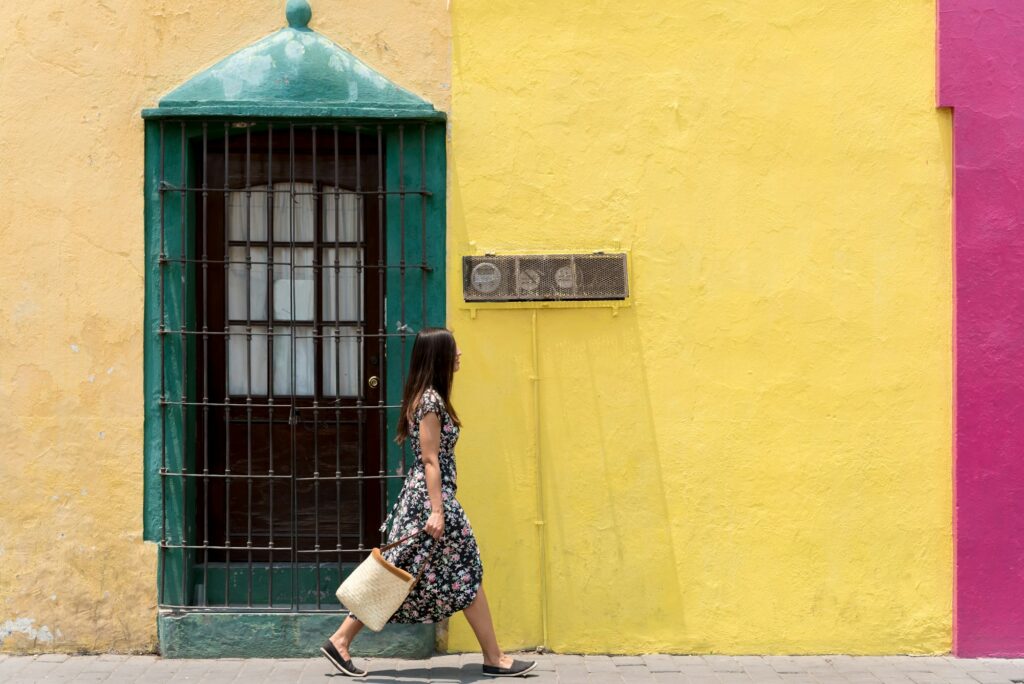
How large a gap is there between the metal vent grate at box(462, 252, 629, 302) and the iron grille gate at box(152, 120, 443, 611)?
0.69 feet

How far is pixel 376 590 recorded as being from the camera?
18.5 ft

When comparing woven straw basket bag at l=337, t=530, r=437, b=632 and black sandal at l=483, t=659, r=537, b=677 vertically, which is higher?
woven straw basket bag at l=337, t=530, r=437, b=632

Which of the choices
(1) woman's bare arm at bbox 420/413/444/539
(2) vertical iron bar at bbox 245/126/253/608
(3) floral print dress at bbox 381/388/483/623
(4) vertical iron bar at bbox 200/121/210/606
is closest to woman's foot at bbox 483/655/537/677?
(3) floral print dress at bbox 381/388/483/623

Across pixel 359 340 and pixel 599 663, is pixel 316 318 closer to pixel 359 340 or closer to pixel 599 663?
pixel 359 340

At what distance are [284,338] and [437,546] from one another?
1.53 m

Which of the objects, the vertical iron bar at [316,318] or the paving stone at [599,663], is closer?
the paving stone at [599,663]

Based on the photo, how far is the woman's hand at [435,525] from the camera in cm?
569

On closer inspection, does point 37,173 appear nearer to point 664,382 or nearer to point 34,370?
point 34,370

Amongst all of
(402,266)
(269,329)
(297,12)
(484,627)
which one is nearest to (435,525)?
(484,627)

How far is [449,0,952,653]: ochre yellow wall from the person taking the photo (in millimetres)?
6379

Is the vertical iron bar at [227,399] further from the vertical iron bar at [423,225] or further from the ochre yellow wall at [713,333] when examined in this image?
the ochre yellow wall at [713,333]

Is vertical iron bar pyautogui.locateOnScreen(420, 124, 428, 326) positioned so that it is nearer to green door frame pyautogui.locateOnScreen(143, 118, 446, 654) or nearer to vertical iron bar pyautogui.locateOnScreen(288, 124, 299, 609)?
green door frame pyautogui.locateOnScreen(143, 118, 446, 654)

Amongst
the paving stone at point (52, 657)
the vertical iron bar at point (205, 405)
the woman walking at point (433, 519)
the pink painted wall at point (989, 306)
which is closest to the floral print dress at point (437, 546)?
the woman walking at point (433, 519)

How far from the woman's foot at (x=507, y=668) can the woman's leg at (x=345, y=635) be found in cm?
65
